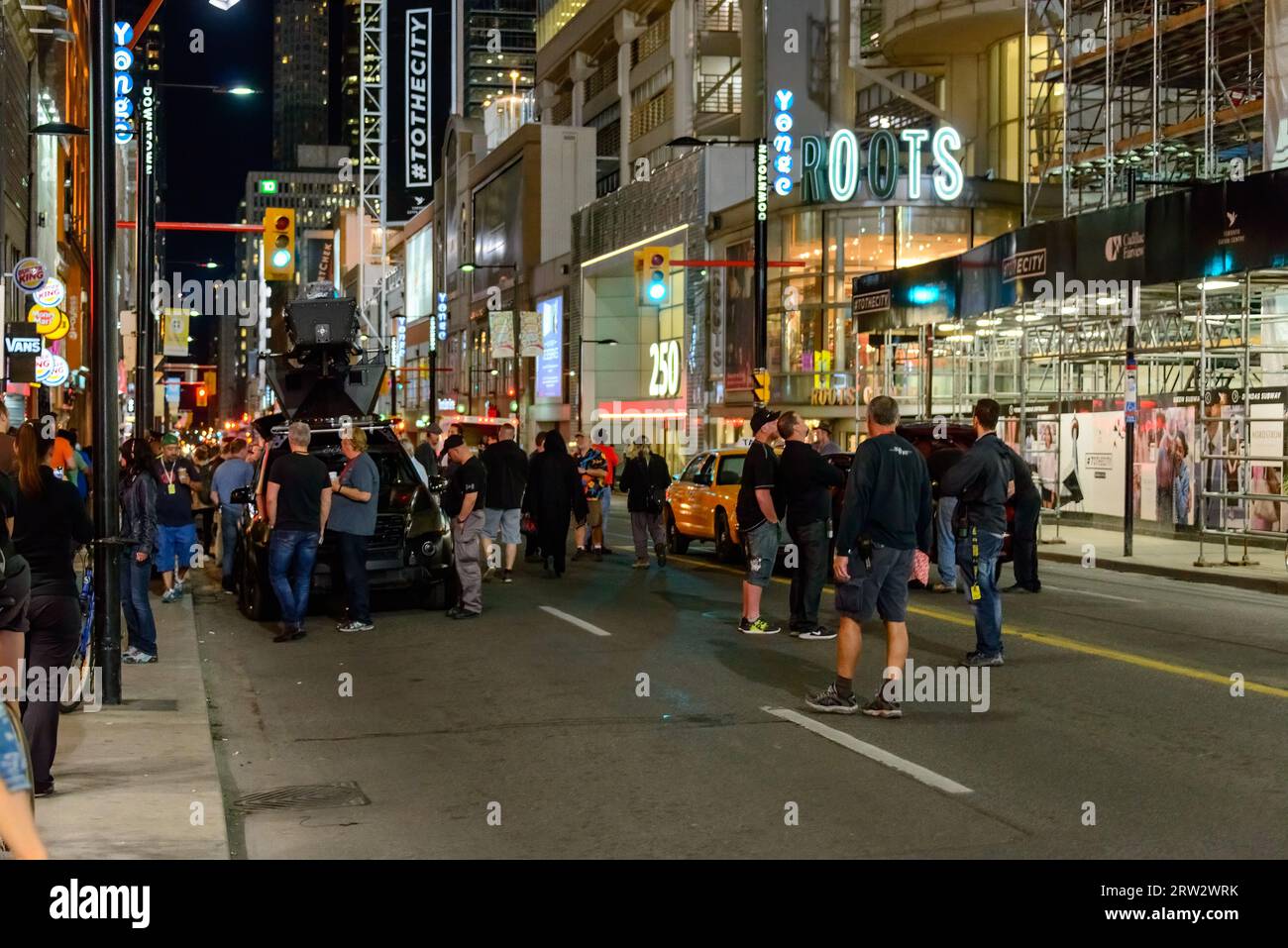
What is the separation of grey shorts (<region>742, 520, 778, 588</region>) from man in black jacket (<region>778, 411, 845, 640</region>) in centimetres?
19

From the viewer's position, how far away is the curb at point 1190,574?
18.7 metres

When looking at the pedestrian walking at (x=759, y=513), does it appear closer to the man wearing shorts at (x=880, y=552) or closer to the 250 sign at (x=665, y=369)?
the man wearing shorts at (x=880, y=552)

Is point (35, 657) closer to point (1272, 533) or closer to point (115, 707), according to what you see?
point (115, 707)

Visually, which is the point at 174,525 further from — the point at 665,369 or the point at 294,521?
the point at 665,369

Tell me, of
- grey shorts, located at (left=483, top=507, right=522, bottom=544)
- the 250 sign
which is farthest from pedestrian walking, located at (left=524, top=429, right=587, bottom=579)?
the 250 sign

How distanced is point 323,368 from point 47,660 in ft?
49.4

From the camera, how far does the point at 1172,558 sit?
22.4 metres

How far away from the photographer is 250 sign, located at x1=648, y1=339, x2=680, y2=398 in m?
60.4

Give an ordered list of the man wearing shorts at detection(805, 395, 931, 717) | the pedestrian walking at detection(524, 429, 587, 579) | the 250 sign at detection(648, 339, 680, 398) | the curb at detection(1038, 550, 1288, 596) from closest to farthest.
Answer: the man wearing shorts at detection(805, 395, 931, 717) < the curb at detection(1038, 550, 1288, 596) < the pedestrian walking at detection(524, 429, 587, 579) < the 250 sign at detection(648, 339, 680, 398)

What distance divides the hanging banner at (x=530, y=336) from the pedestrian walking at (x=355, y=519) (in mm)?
46663

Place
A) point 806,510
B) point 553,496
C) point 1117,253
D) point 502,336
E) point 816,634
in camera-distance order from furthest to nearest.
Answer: point 502,336 → point 1117,253 → point 553,496 → point 816,634 → point 806,510

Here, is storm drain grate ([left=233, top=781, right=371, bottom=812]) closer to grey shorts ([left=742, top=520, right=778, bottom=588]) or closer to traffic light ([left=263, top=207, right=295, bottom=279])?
grey shorts ([left=742, top=520, right=778, bottom=588])

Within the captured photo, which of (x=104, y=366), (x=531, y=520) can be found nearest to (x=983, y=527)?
(x=104, y=366)

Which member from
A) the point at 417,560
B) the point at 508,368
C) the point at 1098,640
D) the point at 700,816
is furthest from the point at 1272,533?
the point at 508,368
